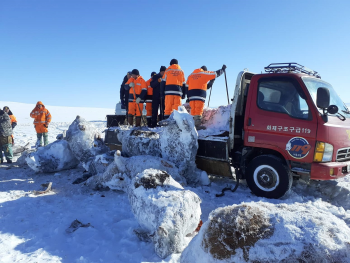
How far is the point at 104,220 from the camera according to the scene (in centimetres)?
329

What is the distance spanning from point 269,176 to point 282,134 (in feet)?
2.49

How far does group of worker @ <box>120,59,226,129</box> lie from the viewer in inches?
229

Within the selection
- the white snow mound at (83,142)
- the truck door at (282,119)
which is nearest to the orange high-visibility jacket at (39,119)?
the white snow mound at (83,142)

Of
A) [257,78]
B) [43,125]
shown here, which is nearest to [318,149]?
[257,78]

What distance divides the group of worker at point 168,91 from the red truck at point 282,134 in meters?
1.24

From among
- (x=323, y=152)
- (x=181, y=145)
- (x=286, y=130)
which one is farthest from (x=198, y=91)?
(x=323, y=152)

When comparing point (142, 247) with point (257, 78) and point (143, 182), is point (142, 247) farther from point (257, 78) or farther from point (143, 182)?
point (257, 78)

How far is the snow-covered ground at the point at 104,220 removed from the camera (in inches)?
59.7

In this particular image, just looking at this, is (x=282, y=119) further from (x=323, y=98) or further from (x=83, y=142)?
(x=83, y=142)

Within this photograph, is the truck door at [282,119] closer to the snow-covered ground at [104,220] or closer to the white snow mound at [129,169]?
the snow-covered ground at [104,220]

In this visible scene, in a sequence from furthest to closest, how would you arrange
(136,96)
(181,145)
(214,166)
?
(136,96), (214,166), (181,145)

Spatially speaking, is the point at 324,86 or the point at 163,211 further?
the point at 324,86

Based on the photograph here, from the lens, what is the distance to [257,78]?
171 inches

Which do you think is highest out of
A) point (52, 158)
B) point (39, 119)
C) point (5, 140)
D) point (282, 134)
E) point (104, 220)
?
point (39, 119)
